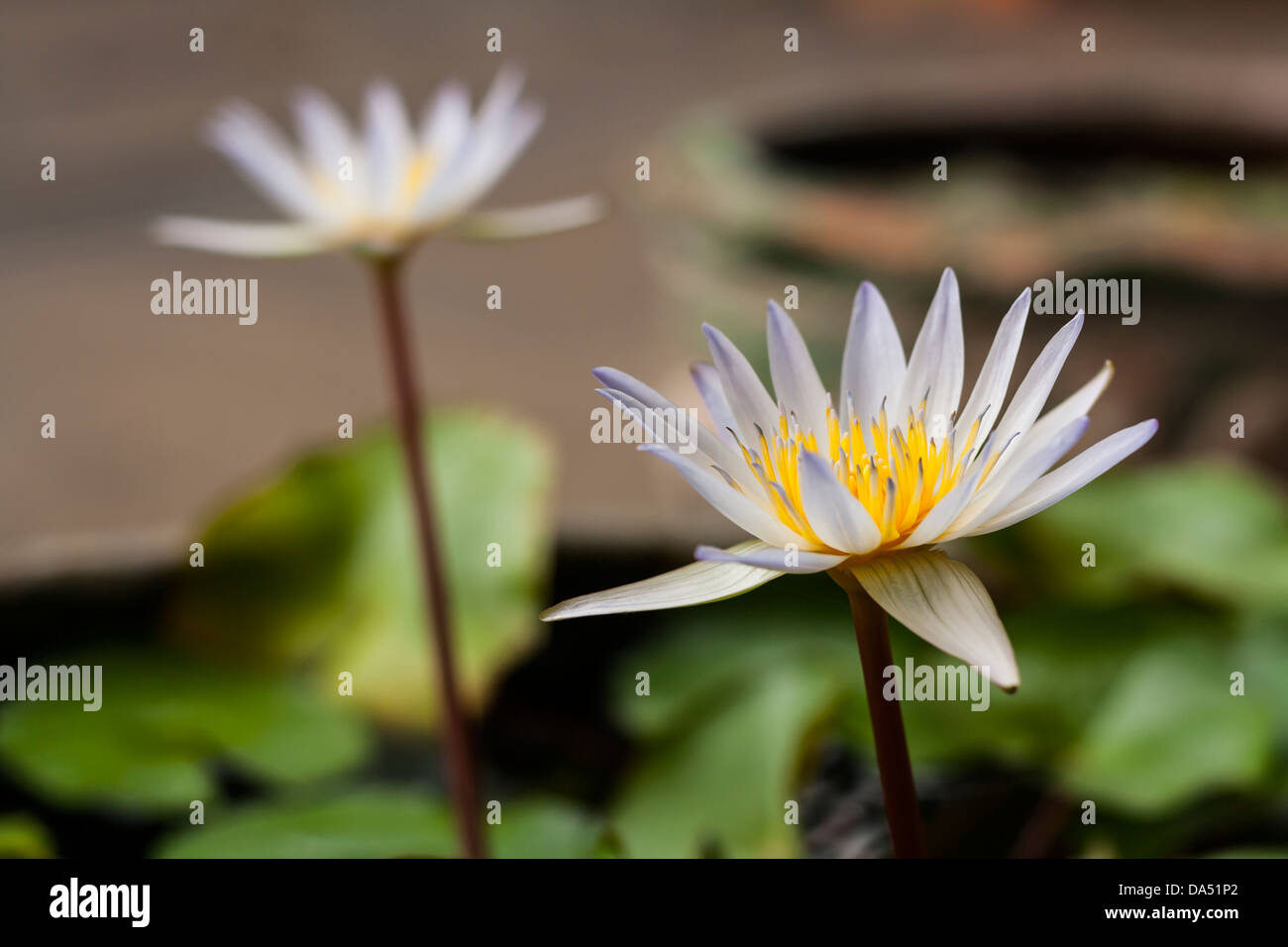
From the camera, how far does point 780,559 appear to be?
19 cm

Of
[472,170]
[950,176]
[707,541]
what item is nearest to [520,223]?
[472,170]

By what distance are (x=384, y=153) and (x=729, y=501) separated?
9.8 inches

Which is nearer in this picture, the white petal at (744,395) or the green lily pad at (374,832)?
the white petal at (744,395)

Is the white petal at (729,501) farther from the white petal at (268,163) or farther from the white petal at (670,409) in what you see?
the white petal at (268,163)

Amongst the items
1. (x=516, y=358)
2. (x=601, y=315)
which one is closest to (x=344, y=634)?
(x=516, y=358)

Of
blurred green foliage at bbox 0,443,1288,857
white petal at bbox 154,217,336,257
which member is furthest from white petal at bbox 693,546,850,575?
white petal at bbox 154,217,336,257

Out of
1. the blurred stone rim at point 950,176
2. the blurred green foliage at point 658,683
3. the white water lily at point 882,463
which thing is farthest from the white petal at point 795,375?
the blurred stone rim at point 950,176

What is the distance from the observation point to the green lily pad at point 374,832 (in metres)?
0.35

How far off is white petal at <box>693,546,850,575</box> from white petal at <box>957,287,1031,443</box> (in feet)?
0.13

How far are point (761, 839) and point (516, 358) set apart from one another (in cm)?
86

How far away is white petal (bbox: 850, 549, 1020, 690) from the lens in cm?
18

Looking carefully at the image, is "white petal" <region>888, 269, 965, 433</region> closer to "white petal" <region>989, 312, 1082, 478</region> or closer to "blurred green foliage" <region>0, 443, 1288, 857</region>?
"white petal" <region>989, 312, 1082, 478</region>

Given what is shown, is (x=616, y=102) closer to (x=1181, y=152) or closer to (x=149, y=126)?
(x=149, y=126)
